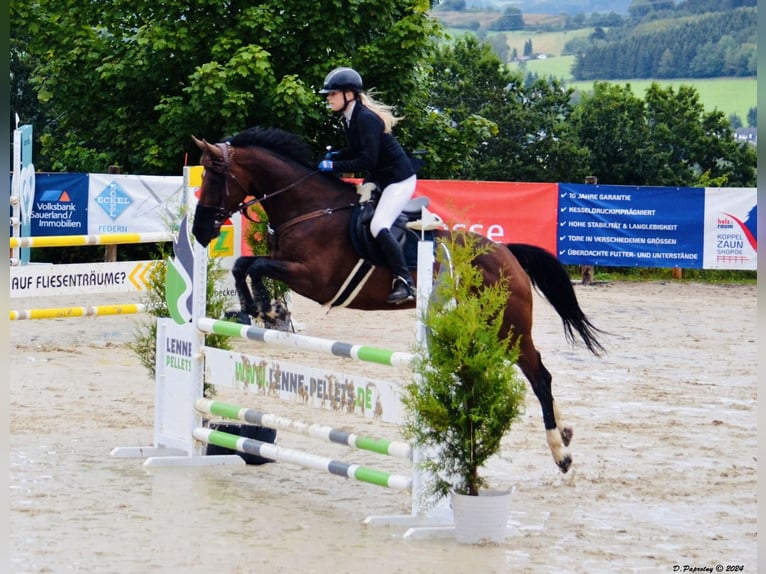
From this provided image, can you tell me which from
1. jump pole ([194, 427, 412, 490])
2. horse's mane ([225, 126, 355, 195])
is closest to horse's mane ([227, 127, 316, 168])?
horse's mane ([225, 126, 355, 195])

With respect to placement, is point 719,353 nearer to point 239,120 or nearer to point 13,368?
point 13,368

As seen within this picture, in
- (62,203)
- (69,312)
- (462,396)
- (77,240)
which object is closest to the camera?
(462,396)

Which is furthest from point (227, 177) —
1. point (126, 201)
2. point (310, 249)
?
point (126, 201)

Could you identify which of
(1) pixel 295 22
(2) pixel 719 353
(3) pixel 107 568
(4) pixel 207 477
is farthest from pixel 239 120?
(3) pixel 107 568

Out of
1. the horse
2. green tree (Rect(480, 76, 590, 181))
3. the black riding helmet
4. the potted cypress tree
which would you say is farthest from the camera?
green tree (Rect(480, 76, 590, 181))

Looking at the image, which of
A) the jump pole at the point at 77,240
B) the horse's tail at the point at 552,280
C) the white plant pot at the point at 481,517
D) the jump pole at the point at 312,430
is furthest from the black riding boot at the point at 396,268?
the jump pole at the point at 77,240

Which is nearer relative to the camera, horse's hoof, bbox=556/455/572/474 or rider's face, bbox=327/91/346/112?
horse's hoof, bbox=556/455/572/474

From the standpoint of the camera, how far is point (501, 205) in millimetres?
16375

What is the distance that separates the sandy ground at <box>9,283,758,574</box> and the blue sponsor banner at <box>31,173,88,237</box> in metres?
4.33

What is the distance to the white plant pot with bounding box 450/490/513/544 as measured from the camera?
5047mm

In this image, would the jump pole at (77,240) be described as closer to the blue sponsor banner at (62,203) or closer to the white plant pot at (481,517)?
the blue sponsor banner at (62,203)

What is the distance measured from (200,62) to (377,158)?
1174 centimetres

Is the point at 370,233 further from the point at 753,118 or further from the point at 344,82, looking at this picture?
the point at 753,118

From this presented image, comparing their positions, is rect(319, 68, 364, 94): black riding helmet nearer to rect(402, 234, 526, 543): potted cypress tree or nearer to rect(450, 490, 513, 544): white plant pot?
rect(402, 234, 526, 543): potted cypress tree
